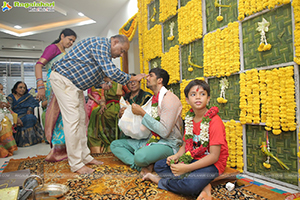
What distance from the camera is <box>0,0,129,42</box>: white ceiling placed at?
17.5ft

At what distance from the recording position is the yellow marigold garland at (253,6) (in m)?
1.87

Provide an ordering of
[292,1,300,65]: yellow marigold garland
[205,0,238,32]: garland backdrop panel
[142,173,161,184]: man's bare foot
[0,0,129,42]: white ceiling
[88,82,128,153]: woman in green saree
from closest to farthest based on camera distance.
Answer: [292,1,300,65]: yellow marigold garland → [142,173,161,184]: man's bare foot → [205,0,238,32]: garland backdrop panel → [88,82,128,153]: woman in green saree → [0,0,129,42]: white ceiling

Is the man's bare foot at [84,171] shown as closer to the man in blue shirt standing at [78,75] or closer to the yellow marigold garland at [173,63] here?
the man in blue shirt standing at [78,75]

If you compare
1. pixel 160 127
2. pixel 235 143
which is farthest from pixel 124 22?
pixel 235 143

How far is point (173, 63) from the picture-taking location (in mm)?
3400

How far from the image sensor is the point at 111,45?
2.57 m

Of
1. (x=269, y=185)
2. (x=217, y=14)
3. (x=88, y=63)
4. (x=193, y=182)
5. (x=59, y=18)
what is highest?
(x=59, y=18)

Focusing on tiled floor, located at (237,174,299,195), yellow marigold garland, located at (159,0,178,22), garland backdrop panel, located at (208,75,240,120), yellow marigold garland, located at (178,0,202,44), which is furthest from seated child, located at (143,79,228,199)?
yellow marigold garland, located at (159,0,178,22)

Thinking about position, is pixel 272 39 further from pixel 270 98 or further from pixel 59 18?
pixel 59 18

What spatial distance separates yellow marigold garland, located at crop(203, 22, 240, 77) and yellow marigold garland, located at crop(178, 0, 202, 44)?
22cm

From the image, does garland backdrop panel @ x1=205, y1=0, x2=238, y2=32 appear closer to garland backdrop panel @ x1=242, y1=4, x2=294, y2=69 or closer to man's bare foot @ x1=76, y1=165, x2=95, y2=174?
garland backdrop panel @ x1=242, y1=4, x2=294, y2=69

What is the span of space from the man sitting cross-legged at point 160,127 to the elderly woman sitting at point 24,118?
3382 mm

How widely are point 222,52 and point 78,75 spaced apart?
1.71 metres

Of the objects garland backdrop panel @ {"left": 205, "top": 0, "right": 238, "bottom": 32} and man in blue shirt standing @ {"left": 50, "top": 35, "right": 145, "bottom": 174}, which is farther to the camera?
man in blue shirt standing @ {"left": 50, "top": 35, "right": 145, "bottom": 174}
